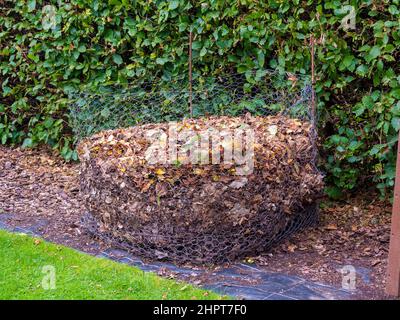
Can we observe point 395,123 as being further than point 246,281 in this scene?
Yes

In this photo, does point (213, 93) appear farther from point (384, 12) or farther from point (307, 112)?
point (384, 12)

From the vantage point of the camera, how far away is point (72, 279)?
380cm

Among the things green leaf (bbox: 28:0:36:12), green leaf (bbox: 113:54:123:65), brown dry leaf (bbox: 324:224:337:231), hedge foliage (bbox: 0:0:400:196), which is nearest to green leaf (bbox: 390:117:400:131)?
hedge foliage (bbox: 0:0:400:196)

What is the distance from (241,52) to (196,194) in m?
1.81

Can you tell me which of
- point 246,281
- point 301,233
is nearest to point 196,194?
point 246,281

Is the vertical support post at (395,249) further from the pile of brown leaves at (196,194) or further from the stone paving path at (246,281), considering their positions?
the pile of brown leaves at (196,194)

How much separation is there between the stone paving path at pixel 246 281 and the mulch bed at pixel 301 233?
0.10 m

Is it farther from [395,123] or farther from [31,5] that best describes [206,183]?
[31,5]

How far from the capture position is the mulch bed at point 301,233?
4.00 m

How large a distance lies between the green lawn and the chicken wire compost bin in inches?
12.2

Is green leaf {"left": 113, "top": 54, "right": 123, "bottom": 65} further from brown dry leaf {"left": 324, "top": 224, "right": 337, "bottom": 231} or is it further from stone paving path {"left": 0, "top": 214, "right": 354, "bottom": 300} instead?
brown dry leaf {"left": 324, "top": 224, "right": 337, "bottom": 231}

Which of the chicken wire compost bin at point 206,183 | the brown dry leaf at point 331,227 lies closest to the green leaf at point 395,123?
the chicken wire compost bin at point 206,183
